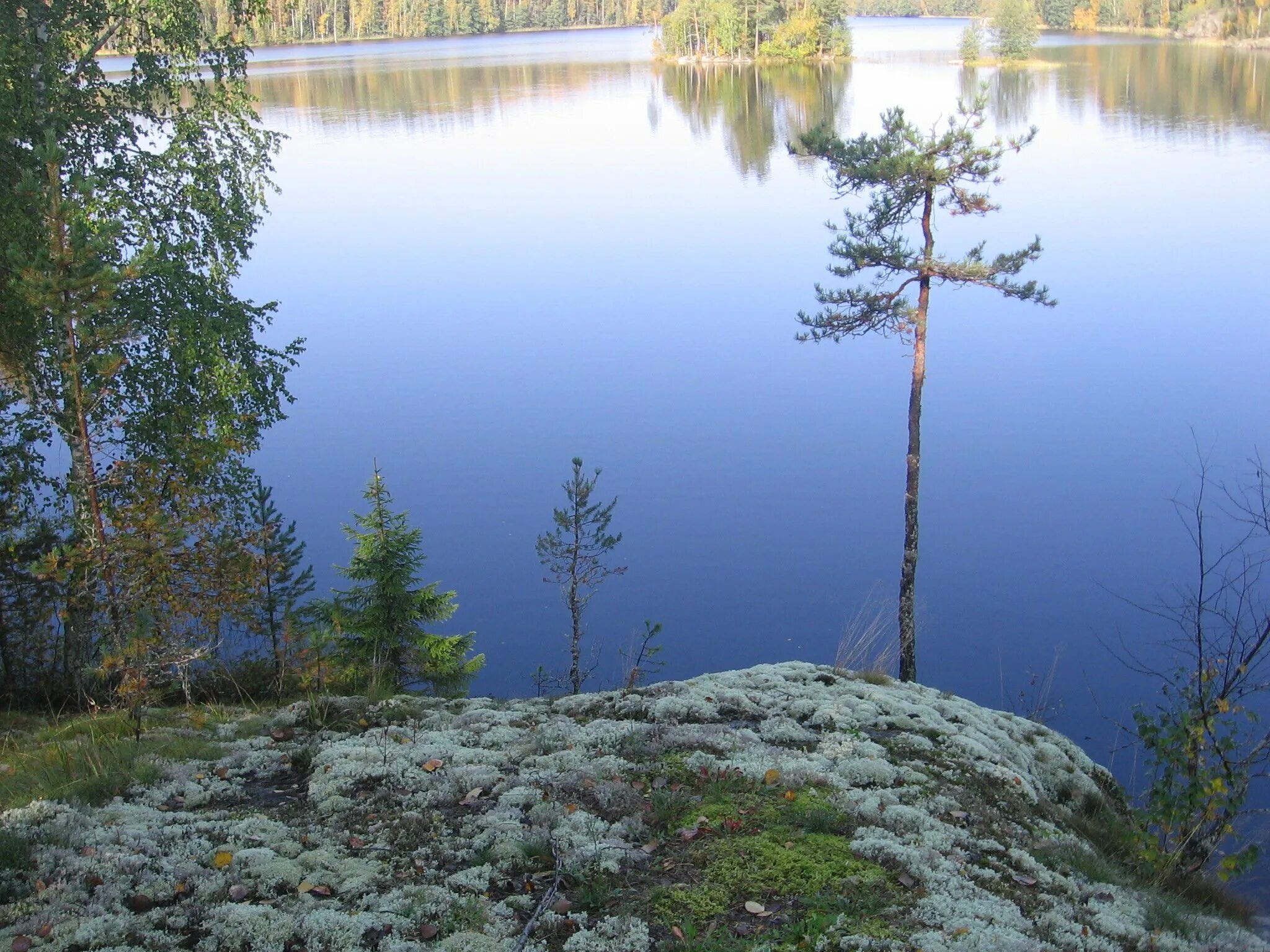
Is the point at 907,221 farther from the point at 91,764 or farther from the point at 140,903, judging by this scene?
the point at 140,903

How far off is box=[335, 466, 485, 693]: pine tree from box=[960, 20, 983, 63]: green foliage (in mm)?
103757

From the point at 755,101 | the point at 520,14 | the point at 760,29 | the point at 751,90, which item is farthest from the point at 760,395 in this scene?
the point at 520,14

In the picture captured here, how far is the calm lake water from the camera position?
910 inches

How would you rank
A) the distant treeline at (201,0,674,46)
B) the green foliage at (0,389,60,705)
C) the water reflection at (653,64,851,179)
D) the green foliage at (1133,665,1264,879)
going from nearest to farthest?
the green foliage at (1133,665,1264,879), the green foliage at (0,389,60,705), the water reflection at (653,64,851,179), the distant treeline at (201,0,674,46)

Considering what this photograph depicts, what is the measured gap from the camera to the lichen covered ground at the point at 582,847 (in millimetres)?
5301

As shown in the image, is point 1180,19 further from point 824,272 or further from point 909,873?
point 909,873

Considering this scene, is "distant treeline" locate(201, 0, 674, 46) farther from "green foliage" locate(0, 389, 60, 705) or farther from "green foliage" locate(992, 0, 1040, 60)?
"green foliage" locate(0, 389, 60, 705)

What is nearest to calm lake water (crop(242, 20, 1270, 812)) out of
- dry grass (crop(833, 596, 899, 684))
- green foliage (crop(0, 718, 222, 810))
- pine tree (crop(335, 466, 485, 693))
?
dry grass (crop(833, 596, 899, 684))

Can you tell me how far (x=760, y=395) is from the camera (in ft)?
107

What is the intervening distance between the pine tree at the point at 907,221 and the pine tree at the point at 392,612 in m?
7.93

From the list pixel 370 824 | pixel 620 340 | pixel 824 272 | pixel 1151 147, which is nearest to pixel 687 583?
pixel 620 340

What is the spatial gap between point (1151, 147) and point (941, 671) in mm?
52743

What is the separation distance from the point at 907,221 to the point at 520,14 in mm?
197126

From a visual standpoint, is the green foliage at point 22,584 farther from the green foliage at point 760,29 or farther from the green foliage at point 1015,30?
the green foliage at point 760,29
